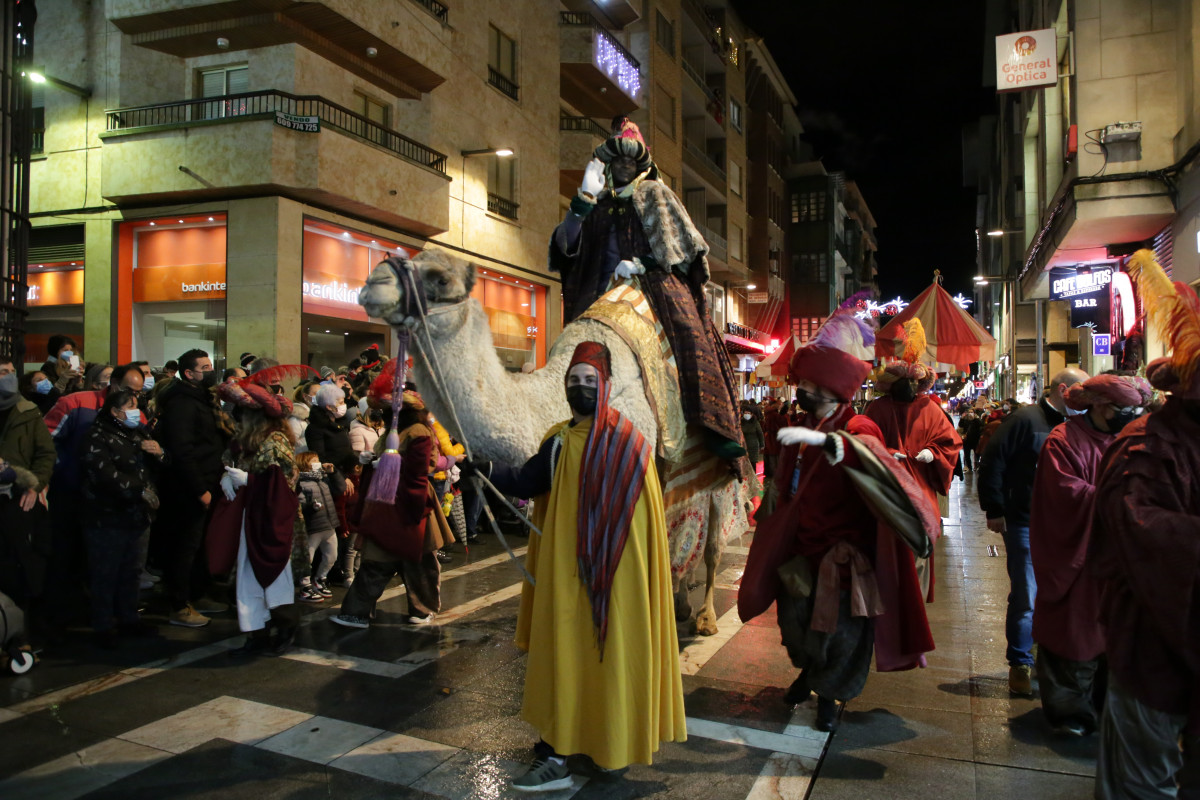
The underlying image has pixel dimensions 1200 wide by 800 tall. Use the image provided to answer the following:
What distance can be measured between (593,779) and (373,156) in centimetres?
1299

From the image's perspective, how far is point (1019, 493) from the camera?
5027 millimetres

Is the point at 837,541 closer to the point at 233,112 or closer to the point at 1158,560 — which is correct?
the point at 1158,560

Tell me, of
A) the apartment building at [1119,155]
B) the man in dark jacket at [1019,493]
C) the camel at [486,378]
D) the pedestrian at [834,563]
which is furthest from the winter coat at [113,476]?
the apartment building at [1119,155]

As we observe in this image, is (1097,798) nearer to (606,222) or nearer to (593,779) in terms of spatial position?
(593,779)

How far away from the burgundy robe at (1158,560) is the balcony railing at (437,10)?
16080 mm

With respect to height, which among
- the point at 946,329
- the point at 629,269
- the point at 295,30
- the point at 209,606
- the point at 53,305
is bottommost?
the point at 209,606

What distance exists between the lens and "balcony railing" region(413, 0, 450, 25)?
16.0 metres

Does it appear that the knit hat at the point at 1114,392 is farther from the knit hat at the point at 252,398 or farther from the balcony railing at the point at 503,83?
the balcony railing at the point at 503,83

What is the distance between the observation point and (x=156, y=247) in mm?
14281

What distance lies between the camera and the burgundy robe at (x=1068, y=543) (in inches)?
164

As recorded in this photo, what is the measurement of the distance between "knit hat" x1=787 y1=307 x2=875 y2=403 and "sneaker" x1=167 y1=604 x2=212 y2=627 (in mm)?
4990

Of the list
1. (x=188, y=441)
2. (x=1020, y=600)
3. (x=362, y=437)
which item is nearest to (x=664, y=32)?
(x=362, y=437)

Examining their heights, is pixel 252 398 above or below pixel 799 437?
above

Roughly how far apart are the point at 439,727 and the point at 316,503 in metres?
3.47
